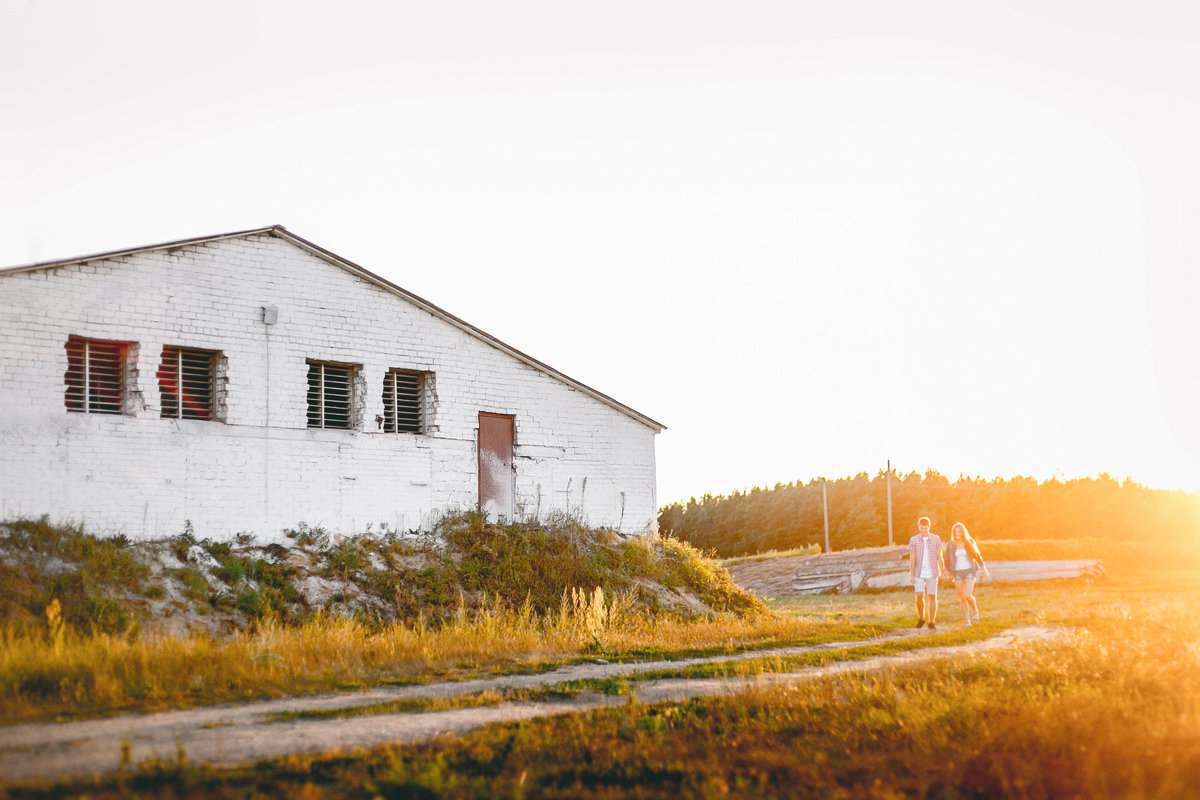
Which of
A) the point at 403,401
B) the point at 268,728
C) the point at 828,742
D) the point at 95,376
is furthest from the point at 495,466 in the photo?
the point at 828,742

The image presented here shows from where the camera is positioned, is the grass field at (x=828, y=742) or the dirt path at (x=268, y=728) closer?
the grass field at (x=828, y=742)

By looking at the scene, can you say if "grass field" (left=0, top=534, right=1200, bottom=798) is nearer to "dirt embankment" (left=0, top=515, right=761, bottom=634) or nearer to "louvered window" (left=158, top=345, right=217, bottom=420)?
"dirt embankment" (left=0, top=515, right=761, bottom=634)

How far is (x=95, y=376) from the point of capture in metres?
16.3

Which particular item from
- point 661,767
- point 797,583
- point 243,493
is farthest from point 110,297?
point 797,583

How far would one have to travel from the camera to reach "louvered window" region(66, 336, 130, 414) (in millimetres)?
16078

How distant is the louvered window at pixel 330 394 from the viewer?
61.6 feet

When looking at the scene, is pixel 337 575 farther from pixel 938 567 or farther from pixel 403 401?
pixel 938 567

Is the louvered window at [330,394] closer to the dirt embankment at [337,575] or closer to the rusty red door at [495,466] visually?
the dirt embankment at [337,575]

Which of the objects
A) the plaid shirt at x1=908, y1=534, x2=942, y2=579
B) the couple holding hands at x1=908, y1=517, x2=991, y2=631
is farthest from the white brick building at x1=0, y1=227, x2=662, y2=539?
the couple holding hands at x1=908, y1=517, x2=991, y2=631

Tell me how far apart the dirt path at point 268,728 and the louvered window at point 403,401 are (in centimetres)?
969

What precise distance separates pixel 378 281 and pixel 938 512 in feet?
100

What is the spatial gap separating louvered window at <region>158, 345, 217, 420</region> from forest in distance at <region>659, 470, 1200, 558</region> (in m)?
28.4

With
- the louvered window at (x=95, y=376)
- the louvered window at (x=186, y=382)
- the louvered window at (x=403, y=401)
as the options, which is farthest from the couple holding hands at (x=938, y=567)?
the louvered window at (x=95, y=376)

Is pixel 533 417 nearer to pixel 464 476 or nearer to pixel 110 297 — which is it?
pixel 464 476
